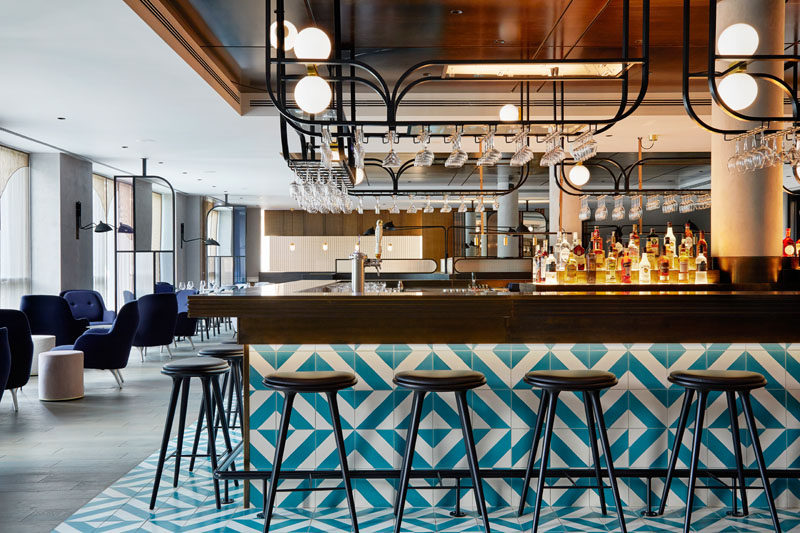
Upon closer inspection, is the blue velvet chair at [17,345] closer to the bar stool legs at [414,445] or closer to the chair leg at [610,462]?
the bar stool legs at [414,445]

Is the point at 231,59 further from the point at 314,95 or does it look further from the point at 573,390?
the point at 573,390

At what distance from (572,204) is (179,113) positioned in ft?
19.1

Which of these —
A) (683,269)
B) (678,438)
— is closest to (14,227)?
(683,269)

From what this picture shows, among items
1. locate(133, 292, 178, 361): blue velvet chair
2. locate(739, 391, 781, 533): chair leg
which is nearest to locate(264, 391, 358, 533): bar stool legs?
locate(739, 391, 781, 533): chair leg

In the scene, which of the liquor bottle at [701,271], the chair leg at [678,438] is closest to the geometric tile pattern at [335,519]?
the chair leg at [678,438]

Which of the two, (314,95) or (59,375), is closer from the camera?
(314,95)

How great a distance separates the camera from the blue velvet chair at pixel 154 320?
916 centimetres

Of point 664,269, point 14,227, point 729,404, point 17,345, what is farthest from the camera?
point 14,227

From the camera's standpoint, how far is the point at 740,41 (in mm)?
3770

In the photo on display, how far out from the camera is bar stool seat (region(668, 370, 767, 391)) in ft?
11.3

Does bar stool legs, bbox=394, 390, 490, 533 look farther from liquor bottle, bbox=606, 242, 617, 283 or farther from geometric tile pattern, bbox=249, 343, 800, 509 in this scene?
liquor bottle, bbox=606, 242, 617, 283

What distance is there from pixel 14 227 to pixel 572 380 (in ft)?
30.4

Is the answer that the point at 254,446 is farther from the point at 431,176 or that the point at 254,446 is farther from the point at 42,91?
the point at 431,176

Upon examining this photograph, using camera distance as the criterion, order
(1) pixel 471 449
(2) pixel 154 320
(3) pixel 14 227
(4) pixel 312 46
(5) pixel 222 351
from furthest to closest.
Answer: (3) pixel 14 227 < (2) pixel 154 320 < (5) pixel 222 351 < (4) pixel 312 46 < (1) pixel 471 449
